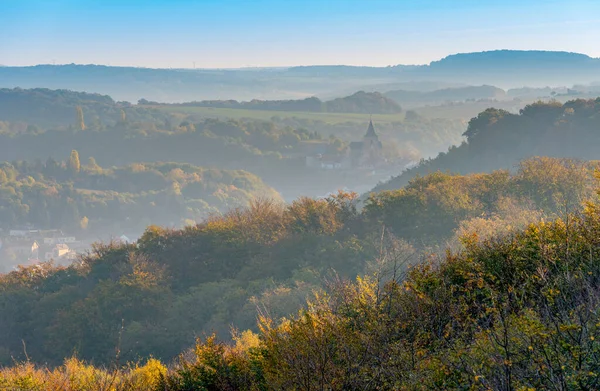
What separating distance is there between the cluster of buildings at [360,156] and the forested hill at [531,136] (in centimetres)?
6236

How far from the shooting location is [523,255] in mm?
9711

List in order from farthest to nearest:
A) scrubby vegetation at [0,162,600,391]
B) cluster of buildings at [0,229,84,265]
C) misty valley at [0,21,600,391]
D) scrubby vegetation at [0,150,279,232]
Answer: scrubby vegetation at [0,150,279,232] → cluster of buildings at [0,229,84,265] → misty valley at [0,21,600,391] → scrubby vegetation at [0,162,600,391]

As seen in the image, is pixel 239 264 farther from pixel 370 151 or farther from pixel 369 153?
pixel 370 151

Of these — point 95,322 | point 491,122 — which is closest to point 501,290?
point 95,322

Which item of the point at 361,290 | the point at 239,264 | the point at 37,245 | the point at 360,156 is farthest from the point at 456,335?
the point at 360,156

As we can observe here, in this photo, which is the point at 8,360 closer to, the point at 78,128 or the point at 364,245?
the point at 364,245

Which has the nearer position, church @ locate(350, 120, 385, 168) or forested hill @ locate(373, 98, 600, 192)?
forested hill @ locate(373, 98, 600, 192)

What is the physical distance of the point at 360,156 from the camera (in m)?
129

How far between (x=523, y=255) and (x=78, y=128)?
187 meters

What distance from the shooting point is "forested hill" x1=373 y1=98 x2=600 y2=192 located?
5388cm

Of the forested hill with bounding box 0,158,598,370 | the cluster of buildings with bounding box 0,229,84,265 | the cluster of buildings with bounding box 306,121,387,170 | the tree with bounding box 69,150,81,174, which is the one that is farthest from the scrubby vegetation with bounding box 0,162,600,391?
the tree with bounding box 69,150,81,174

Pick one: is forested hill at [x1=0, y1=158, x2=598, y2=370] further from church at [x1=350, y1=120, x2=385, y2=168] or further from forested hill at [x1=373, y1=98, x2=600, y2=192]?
church at [x1=350, y1=120, x2=385, y2=168]

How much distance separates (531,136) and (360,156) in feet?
235

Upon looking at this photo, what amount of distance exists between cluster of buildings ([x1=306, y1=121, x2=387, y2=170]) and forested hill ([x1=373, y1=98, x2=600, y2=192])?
62.4 metres
